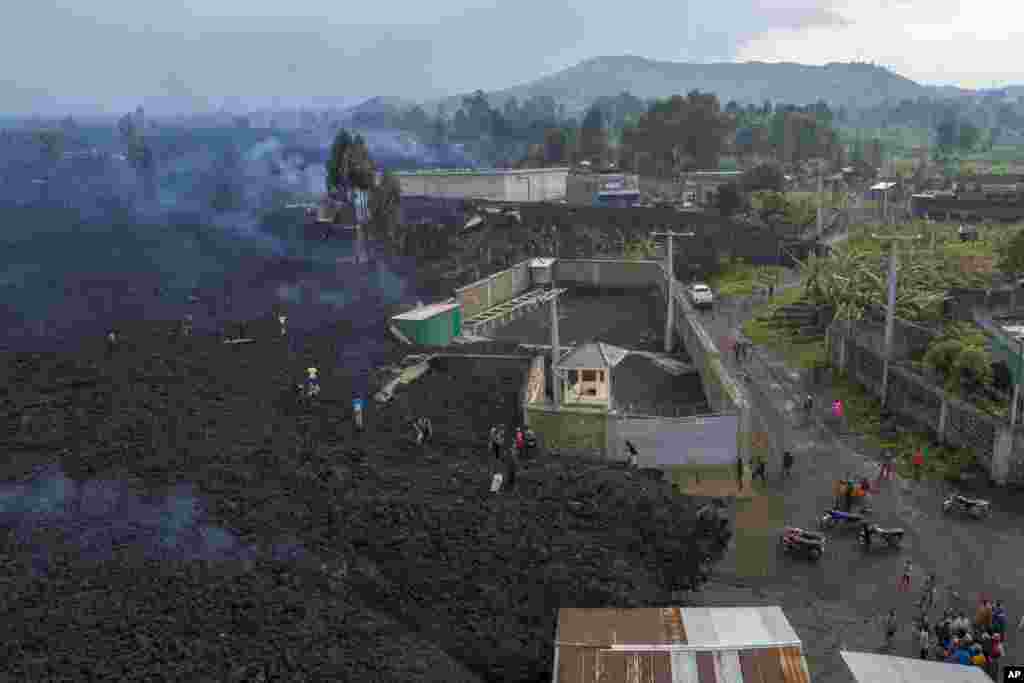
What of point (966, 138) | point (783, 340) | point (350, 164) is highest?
point (966, 138)

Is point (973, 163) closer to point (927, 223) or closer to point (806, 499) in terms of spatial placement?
point (927, 223)

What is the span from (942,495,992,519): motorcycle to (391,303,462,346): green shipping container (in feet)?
53.0

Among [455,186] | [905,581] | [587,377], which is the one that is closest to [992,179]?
[455,186]

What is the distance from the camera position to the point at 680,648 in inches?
424

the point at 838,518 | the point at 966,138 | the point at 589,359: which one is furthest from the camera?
the point at 966,138

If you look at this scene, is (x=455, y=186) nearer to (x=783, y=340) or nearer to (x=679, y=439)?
(x=783, y=340)

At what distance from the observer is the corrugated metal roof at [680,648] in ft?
34.2

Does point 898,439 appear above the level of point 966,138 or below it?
below

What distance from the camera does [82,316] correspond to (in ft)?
92.4

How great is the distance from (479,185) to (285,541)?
49.5m

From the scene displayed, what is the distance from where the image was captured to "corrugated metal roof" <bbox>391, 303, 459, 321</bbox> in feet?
91.7

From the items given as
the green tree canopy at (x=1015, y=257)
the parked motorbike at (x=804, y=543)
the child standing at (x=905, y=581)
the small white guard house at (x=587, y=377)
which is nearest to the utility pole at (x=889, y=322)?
the small white guard house at (x=587, y=377)

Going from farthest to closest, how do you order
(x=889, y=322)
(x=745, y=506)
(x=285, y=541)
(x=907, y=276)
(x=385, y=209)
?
1. (x=385, y=209)
2. (x=907, y=276)
3. (x=889, y=322)
4. (x=745, y=506)
5. (x=285, y=541)

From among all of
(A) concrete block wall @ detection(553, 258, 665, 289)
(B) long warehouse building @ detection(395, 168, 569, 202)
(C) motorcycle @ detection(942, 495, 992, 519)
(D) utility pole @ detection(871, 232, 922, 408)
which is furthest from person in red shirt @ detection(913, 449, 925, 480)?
(B) long warehouse building @ detection(395, 168, 569, 202)
